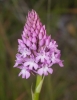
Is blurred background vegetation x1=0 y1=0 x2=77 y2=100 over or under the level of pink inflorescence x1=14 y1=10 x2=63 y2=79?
over

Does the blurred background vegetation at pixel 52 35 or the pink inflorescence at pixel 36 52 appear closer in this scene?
the pink inflorescence at pixel 36 52

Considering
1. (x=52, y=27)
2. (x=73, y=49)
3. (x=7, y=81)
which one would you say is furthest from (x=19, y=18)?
(x=7, y=81)

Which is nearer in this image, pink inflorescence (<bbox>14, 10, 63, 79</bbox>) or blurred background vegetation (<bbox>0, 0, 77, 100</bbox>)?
pink inflorescence (<bbox>14, 10, 63, 79</bbox>)

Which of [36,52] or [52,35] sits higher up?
[52,35]

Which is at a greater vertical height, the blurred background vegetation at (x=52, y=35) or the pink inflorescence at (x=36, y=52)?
the blurred background vegetation at (x=52, y=35)
